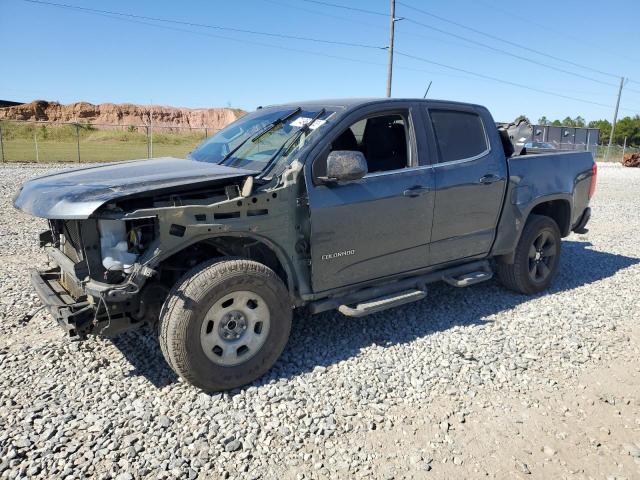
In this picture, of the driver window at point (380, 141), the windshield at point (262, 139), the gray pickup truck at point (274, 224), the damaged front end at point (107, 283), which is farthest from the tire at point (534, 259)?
the damaged front end at point (107, 283)

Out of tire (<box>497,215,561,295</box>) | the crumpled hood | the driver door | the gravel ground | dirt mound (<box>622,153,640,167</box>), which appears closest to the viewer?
the gravel ground

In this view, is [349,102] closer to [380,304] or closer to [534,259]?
[380,304]

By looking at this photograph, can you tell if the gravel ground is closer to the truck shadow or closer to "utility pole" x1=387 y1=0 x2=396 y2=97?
the truck shadow

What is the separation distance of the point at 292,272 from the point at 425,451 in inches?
61.6

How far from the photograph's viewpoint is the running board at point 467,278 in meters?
4.73

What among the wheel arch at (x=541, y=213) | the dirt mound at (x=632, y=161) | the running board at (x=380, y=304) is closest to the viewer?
the running board at (x=380, y=304)

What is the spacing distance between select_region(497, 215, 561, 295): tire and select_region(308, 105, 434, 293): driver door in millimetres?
1434

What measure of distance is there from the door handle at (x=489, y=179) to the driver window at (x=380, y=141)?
2.92 feet

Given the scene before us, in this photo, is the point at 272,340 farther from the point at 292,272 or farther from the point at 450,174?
the point at 450,174

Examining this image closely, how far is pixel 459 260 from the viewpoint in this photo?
16.0 feet

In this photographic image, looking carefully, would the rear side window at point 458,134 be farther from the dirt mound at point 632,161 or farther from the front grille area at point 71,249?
the dirt mound at point 632,161

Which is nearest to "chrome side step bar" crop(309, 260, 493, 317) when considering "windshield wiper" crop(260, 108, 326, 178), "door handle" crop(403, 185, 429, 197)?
"door handle" crop(403, 185, 429, 197)

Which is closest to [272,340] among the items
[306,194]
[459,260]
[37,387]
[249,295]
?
[249,295]

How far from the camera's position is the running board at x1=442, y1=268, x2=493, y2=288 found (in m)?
4.73
